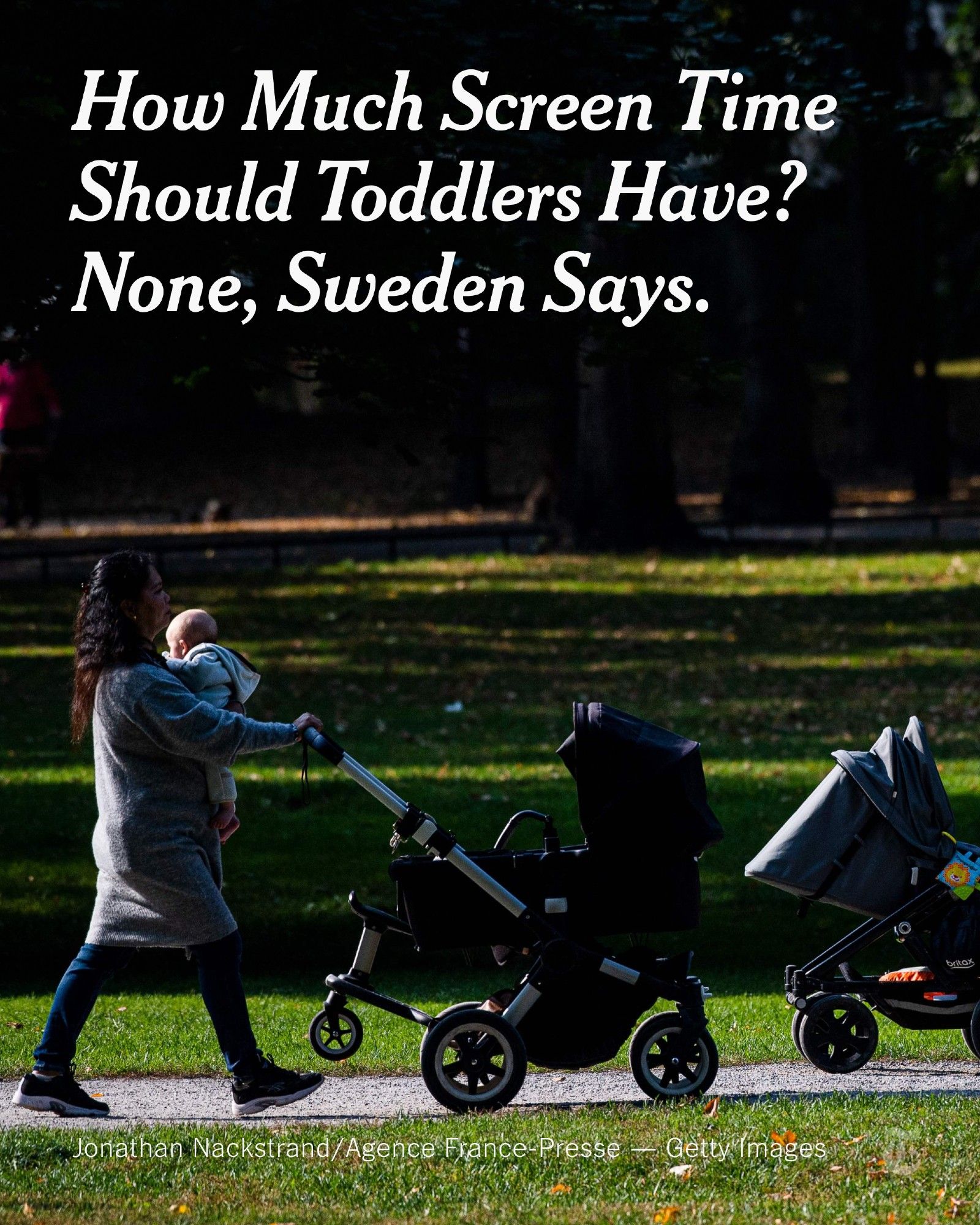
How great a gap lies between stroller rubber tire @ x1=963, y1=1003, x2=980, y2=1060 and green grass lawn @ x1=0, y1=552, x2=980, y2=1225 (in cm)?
47

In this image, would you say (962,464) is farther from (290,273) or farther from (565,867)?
(565,867)

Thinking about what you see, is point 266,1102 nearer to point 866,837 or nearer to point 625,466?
point 866,837

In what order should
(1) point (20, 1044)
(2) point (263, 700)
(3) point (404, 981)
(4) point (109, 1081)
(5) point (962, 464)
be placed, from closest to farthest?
(4) point (109, 1081) → (1) point (20, 1044) → (3) point (404, 981) → (2) point (263, 700) → (5) point (962, 464)

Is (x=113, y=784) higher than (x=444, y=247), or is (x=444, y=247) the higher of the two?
(x=444, y=247)

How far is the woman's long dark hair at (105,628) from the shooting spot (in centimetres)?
583

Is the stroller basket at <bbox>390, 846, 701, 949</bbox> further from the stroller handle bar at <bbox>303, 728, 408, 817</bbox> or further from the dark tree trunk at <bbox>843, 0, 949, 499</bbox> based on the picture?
the dark tree trunk at <bbox>843, 0, 949, 499</bbox>

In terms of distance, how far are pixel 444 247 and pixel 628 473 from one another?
14040 mm

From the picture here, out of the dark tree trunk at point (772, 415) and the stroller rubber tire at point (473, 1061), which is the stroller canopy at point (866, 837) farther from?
the dark tree trunk at point (772, 415)

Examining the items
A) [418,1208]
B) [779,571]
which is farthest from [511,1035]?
[779,571]

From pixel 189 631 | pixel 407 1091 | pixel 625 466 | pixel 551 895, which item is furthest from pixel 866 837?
pixel 625 466

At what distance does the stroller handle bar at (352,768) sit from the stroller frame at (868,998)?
1607 millimetres

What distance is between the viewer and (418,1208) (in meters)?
4.88

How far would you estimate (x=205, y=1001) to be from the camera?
5.87 meters

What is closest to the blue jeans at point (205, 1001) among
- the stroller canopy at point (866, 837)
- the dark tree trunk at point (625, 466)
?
the stroller canopy at point (866, 837)
